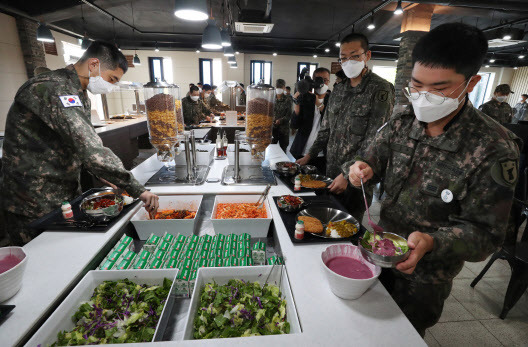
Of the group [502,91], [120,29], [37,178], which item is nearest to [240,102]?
[120,29]

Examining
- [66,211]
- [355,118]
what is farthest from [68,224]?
[355,118]

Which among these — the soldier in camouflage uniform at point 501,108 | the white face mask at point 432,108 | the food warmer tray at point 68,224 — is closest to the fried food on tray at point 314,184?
the white face mask at point 432,108

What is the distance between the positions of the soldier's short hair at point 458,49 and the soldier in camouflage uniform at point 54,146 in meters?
1.46

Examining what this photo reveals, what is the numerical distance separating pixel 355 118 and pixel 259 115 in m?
0.85

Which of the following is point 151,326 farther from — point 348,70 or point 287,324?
point 348,70

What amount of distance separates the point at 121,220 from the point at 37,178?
2.04ft

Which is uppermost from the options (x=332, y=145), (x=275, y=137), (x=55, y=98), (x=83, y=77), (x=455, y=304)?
(x=83, y=77)

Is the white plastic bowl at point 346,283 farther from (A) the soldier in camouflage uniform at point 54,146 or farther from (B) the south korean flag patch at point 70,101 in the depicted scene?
(B) the south korean flag patch at point 70,101

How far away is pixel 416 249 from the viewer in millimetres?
868

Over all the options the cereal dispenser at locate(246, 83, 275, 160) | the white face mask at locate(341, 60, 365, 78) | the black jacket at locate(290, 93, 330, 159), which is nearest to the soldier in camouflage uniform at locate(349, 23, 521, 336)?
the cereal dispenser at locate(246, 83, 275, 160)

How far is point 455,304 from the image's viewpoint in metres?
2.25

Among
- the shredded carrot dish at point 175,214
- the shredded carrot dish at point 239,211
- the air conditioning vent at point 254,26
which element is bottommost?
the shredded carrot dish at point 175,214

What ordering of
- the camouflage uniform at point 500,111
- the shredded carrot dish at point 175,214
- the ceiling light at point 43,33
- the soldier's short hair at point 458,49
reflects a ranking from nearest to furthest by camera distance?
the soldier's short hair at point 458,49
the shredded carrot dish at point 175,214
the ceiling light at point 43,33
the camouflage uniform at point 500,111

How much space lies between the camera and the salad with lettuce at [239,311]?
2.92ft
